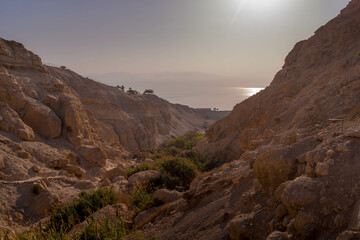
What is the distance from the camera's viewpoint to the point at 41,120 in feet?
47.0

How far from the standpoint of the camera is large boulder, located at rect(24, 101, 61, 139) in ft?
46.3

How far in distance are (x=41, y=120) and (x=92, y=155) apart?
346 cm

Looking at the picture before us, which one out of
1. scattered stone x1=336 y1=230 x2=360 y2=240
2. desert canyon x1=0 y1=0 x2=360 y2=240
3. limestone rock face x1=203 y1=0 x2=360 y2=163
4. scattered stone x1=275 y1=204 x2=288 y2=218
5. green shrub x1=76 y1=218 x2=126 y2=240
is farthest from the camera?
limestone rock face x1=203 y1=0 x2=360 y2=163

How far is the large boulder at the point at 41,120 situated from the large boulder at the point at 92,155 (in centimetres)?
178

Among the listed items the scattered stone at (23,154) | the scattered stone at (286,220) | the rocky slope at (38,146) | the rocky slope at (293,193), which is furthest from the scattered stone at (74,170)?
the scattered stone at (286,220)

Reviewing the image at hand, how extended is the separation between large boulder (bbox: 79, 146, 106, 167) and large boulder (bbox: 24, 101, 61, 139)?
5.83 feet

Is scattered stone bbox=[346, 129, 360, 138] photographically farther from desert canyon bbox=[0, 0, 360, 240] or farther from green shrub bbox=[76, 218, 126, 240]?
green shrub bbox=[76, 218, 126, 240]

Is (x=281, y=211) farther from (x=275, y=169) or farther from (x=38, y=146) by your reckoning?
(x=38, y=146)

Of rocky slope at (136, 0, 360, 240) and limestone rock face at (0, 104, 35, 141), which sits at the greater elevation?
limestone rock face at (0, 104, 35, 141)

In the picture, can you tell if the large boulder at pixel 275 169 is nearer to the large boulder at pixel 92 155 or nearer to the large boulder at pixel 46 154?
the large boulder at pixel 46 154

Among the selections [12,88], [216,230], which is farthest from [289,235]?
[12,88]

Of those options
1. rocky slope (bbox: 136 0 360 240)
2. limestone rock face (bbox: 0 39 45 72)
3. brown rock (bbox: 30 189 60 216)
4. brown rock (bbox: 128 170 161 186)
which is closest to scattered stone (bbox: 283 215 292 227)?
rocky slope (bbox: 136 0 360 240)

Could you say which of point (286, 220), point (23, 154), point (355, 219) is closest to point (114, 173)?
point (23, 154)

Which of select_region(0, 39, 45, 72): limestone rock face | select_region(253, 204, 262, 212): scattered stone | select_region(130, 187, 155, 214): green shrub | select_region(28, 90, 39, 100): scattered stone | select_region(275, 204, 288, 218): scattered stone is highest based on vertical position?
select_region(0, 39, 45, 72): limestone rock face
